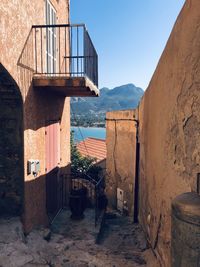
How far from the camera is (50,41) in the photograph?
7707 millimetres

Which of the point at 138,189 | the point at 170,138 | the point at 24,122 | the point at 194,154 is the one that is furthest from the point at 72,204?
the point at 194,154

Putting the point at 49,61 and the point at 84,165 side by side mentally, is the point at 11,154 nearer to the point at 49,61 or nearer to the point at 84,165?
the point at 49,61

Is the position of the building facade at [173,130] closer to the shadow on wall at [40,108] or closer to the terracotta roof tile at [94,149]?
the shadow on wall at [40,108]

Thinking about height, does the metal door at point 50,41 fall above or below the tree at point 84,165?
above

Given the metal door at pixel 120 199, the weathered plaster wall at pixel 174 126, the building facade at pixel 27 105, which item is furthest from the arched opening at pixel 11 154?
the metal door at pixel 120 199

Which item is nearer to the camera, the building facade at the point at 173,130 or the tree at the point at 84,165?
the building facade at the point at 173,130

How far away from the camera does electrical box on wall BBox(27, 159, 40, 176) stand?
594 centimetres

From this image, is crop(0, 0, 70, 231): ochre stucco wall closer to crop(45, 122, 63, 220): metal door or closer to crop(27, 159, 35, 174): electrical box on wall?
crop(27, 159, 35, 174): electrical box on wall

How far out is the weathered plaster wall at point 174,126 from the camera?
3256 mm

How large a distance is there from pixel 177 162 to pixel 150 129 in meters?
2.34

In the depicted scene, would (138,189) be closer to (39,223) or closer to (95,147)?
(39,223)

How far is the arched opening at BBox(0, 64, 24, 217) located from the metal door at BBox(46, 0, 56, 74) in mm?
2065

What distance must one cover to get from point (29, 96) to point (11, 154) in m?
1.33

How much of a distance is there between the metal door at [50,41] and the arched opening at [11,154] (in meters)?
2.06
